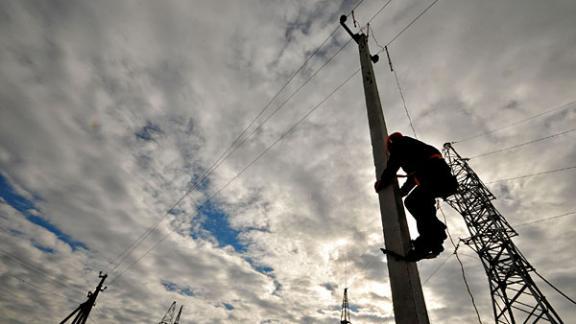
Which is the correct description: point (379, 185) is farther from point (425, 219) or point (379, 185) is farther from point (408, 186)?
point (425, 219)

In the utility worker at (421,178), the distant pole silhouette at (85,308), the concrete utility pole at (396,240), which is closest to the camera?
the concrete utility pole at (396,240)

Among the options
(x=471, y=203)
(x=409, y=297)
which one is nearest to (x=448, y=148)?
(x=471, y=203)

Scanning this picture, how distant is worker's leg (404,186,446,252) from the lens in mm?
2229

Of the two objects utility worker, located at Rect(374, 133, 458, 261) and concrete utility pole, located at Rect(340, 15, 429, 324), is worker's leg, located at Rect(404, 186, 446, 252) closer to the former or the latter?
utility worker, located at Rect(374, 133, 458, 261)

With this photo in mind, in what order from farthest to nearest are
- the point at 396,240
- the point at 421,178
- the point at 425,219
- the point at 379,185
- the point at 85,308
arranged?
the point at 85,308 → the point at 379,185 → the point at 421,178 → the point at 425,219 → the point at 396,240

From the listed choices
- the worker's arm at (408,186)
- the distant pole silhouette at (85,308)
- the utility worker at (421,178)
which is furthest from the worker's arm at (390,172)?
the distant pole silhouette at (85,308)

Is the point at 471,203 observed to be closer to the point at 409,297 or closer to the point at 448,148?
the point at 448,148

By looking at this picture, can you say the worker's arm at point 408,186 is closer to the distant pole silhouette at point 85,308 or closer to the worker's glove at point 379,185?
the worker's glove at point 379,185

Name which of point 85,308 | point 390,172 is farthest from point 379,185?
point 85,308

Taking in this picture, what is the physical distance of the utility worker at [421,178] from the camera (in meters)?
2.50

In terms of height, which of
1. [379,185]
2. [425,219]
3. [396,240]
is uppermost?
[379,185]

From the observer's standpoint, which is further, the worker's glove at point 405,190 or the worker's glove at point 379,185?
the worker's glove at point 405,190

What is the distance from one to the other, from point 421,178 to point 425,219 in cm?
43

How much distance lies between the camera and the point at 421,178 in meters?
2.60
